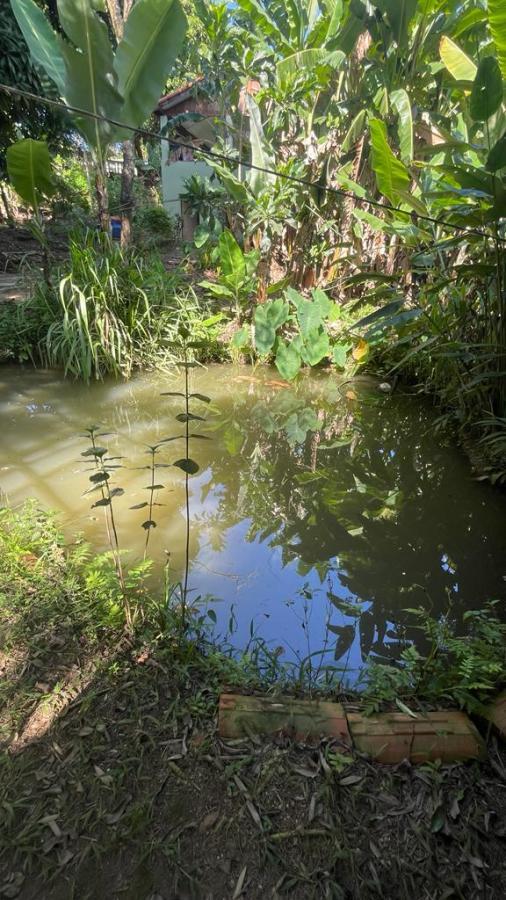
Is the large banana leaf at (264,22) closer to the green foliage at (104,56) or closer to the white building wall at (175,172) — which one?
the green foliage at (104,56)

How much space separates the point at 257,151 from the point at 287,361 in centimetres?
218

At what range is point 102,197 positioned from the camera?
450cm

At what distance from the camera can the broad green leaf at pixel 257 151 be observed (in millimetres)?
4629

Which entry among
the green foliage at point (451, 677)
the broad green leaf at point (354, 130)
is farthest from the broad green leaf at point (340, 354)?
the green foliage at point (451, 677)

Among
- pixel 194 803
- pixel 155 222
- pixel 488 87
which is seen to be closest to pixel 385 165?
pixel 488 87

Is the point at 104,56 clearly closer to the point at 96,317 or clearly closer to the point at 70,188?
the point at 96,317

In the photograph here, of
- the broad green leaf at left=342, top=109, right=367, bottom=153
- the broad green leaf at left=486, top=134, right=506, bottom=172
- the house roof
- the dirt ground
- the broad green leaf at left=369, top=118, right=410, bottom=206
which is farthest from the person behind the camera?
the house roof

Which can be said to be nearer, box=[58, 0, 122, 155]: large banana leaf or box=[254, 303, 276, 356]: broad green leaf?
box=[58, 0, 122, 155]: large banana leaf

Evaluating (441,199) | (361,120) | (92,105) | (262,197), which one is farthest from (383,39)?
(92,105)

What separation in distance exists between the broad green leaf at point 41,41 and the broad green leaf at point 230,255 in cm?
172

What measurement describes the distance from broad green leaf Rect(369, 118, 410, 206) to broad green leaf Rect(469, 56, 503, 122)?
68 centimetres

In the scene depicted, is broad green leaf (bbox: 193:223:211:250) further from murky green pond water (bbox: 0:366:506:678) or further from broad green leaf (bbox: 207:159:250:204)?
murky green pond water (bbox: 0:366:506:678)

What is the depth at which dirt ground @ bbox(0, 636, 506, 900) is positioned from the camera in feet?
2.90

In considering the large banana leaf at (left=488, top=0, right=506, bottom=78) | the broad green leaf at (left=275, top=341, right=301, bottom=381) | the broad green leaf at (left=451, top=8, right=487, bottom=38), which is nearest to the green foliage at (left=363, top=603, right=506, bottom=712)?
the large banana leaf at (left=488, top=0, right=506, bottom=78)
